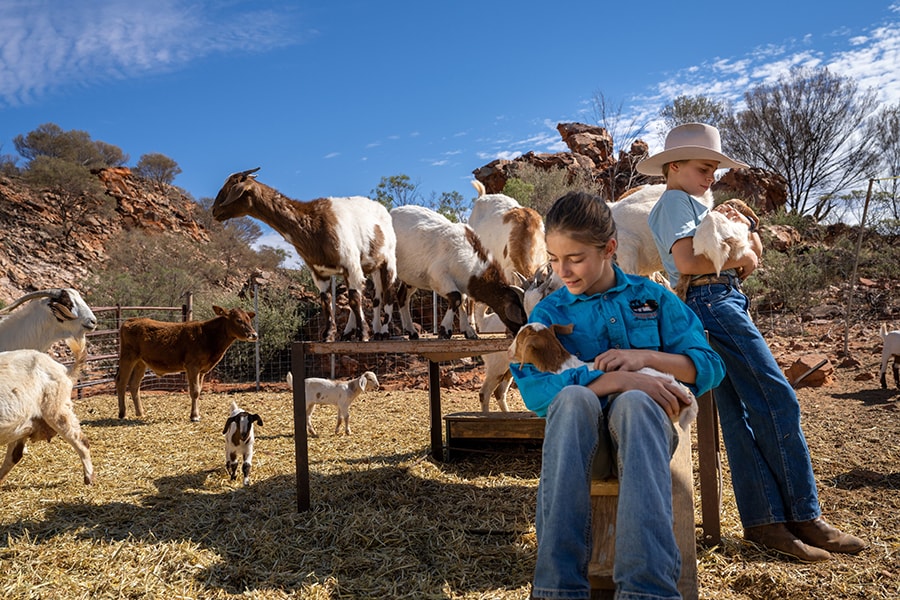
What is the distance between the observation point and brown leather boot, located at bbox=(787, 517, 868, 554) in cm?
288

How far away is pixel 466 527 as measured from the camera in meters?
3.56

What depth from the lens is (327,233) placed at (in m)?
4.39

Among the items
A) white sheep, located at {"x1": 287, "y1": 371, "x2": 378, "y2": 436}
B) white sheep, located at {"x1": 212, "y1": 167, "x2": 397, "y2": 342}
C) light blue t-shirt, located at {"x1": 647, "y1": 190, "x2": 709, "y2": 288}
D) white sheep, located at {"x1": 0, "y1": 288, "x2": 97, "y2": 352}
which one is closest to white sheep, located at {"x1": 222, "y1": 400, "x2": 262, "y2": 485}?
white sheep, located at {"x1": 212, "y1": 167, "x2": 397, "y2": 342}

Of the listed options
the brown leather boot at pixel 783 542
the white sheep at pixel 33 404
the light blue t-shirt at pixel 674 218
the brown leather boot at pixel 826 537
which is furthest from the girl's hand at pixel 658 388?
the white sheep at pixel 33 404

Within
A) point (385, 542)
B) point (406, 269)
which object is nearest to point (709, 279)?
point (385, 542)

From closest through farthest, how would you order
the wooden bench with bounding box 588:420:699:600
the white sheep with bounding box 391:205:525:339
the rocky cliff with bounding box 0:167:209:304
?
1. the wooden bench with bounding box 588:420:699:600
2. the white sheep with bounding box 391:205:525:339
3. the rocky cliff with bounding box 0:167:209:304

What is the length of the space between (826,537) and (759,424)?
0.60 metres

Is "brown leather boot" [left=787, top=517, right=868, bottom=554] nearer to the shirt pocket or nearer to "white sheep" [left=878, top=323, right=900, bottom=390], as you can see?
the shirt pocket

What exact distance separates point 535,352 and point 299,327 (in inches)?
520

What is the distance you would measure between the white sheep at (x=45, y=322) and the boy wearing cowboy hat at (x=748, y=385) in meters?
5.77

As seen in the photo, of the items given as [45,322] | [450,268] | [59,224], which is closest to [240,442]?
[450,268]

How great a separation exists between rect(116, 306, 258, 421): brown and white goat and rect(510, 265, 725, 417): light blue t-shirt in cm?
644

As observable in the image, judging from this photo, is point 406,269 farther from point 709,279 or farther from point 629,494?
Answer: point 629,494

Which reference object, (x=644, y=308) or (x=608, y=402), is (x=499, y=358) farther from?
(x=608, y=402)
